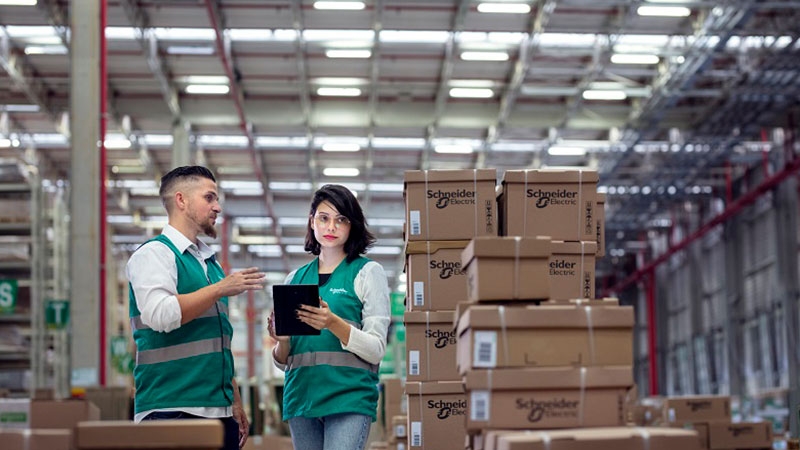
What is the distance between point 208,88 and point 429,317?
48.2 ft

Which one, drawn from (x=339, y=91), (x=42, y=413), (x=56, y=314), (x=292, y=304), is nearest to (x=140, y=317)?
(x=292, y=304)

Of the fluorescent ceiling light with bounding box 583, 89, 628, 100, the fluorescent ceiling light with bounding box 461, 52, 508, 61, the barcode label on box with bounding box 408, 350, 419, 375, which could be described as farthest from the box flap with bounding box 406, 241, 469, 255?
the fluorescent ceiling light with bounding box 583, 89, 628, 100

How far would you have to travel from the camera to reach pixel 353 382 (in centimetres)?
491

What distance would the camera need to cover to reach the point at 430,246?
246 inches

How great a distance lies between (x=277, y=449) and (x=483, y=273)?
24.8 feet

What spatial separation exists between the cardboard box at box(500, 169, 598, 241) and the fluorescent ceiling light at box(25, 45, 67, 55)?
13.3 m

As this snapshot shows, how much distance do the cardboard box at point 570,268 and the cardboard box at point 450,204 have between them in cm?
35

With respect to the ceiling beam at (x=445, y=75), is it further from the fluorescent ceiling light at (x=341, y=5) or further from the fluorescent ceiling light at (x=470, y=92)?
the fluorescent ceiling light at (x=341, y=5)

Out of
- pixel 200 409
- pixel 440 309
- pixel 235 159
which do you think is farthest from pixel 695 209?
pixel 200 409

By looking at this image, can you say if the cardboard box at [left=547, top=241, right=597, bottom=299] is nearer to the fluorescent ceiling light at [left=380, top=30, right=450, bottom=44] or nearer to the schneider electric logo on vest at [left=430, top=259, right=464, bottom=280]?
the schneider electric logo on vest at [left=430, top=259, right=464, bottom=280]

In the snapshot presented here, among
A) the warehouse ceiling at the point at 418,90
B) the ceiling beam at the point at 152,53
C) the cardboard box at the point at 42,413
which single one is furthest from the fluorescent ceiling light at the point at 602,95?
the cardboard box at the point at 42,413

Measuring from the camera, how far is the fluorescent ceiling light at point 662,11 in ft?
53.7

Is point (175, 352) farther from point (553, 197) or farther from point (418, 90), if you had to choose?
point (418, 90)

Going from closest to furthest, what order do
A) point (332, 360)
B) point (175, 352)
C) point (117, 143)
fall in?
point (175, 352) < point (332, 360) < point (117, 143)
